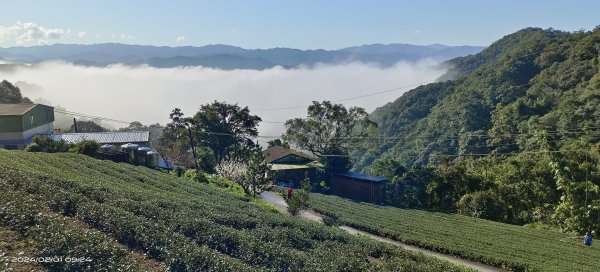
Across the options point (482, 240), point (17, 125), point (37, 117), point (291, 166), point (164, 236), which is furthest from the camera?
point (291, 166)

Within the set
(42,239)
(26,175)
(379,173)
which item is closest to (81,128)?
(379,173)

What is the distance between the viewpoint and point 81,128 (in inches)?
3647

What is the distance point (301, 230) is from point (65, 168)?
14834 mm

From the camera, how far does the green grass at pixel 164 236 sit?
11.0 m

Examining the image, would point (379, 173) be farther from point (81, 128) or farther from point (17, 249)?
point (81, 128)

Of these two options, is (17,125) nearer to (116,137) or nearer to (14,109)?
(14,109)

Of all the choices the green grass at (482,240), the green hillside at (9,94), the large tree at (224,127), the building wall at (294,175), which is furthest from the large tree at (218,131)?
the green hillside at (9,94)

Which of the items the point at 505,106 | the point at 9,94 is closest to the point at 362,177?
the point at 505,106

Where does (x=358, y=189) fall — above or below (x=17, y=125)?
below

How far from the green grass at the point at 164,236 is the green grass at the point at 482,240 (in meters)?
8.03

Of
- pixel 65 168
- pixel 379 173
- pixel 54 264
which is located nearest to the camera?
pixel 54 264

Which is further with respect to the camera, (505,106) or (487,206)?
(505,106)

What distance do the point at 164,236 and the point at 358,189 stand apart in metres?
39.6

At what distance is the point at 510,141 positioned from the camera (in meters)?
57.6
